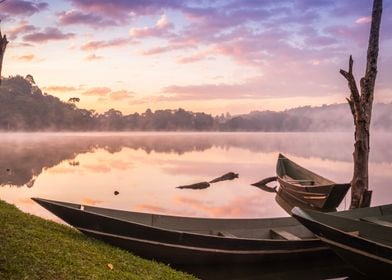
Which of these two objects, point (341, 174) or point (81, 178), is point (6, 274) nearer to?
point (81, 178)

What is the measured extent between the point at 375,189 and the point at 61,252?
83.9 ft

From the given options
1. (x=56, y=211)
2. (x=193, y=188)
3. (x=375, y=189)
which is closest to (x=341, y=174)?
(x=375, y=189)

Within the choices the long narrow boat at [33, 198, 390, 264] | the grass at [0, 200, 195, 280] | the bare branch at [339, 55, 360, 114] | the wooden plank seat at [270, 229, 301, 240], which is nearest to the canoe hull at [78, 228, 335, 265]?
the long narrow boat at [33, 198, 390, 264]

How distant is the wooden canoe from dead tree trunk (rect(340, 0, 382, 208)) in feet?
11.4

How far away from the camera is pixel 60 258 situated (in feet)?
23.3

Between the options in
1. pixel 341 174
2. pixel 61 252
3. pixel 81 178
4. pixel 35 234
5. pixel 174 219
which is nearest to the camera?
pixel 61 252

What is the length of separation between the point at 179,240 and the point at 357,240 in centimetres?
373

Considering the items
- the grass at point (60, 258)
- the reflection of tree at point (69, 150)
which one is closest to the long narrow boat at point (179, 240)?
the grass at point (60, 258)

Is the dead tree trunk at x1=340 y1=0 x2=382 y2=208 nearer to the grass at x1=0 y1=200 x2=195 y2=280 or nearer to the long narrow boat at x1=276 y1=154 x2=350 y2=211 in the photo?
the long narrow boat at x1=276 y1=154 x2=350 y2=211

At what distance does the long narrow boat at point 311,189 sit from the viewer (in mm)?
16344

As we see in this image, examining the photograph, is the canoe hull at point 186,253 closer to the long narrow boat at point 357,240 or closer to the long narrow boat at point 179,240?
the long narrow boat at point 179,240

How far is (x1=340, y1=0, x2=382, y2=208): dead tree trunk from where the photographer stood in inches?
502

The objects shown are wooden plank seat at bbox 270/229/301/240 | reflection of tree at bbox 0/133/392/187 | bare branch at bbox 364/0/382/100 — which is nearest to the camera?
wooden plank seat at bbox 270/229/301/240

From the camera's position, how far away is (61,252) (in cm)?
750
